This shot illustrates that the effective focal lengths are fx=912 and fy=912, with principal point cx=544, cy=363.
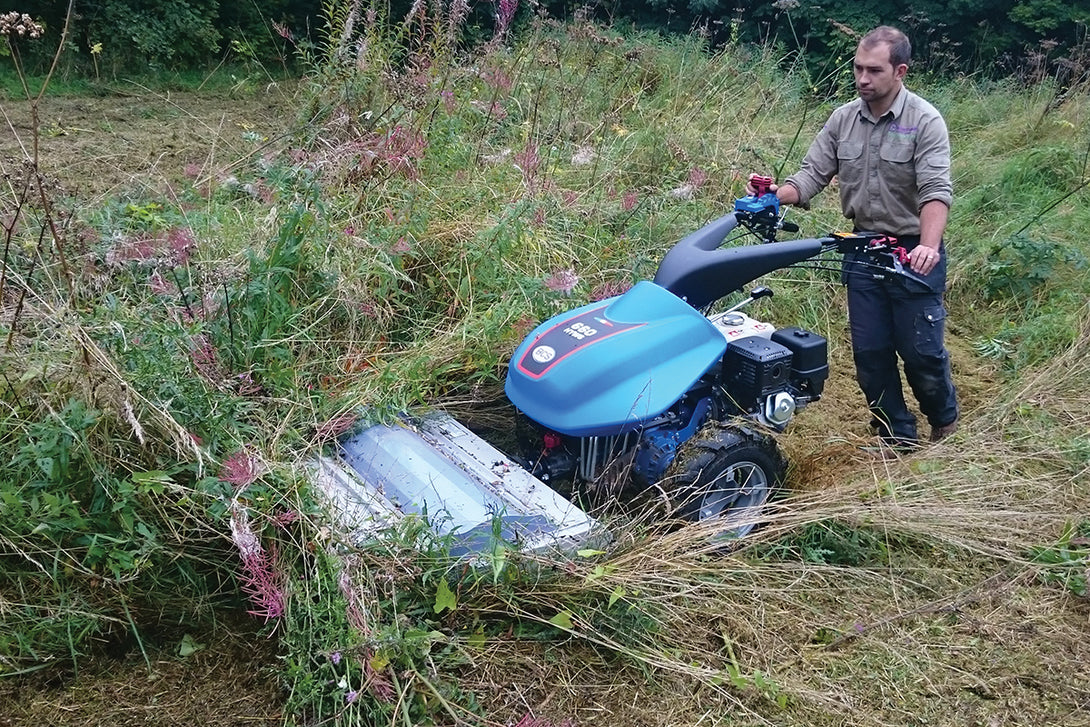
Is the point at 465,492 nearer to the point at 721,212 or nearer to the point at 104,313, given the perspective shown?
the point at 104,313

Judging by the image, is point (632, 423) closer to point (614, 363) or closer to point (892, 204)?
point (614, 363)

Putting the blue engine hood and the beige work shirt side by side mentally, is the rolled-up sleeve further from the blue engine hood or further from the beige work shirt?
the blue engine hood

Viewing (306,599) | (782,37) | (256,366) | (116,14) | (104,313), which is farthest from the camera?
(782,37)

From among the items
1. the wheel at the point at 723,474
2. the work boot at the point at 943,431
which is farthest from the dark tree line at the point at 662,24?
the wheel at the point at 723,474

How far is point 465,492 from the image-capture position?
2807 millimetres

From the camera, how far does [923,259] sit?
10.6 ft

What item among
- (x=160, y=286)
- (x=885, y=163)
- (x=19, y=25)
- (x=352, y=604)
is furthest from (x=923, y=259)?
(x=19, y=25)

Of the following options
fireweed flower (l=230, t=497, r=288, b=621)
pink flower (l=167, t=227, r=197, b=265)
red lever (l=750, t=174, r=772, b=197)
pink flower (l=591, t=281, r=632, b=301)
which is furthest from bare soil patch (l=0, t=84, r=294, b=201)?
red lever (l=750, t=174, r=772, b=197)

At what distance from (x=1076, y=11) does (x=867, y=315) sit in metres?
10.0

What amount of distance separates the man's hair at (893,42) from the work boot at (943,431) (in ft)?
4.99

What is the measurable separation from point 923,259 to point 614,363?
4.04 ft

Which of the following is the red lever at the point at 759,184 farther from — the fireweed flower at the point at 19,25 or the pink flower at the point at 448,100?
the fireweed flower at the point at 19,25

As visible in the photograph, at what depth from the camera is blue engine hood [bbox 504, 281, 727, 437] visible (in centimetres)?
286

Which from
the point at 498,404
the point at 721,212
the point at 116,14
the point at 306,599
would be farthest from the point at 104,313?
the point at 116,14
